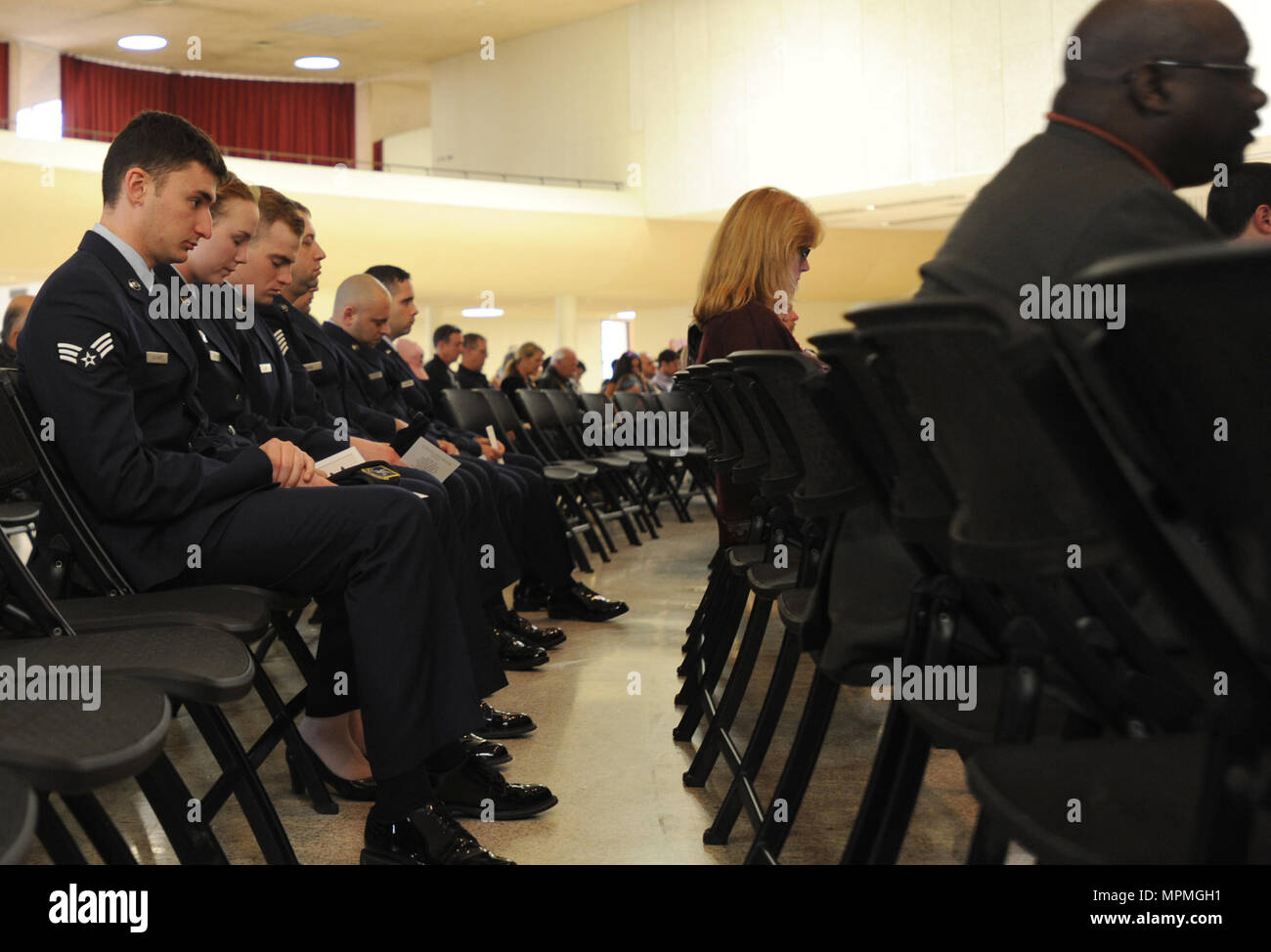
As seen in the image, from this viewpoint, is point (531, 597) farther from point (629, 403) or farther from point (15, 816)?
point (15, 816)

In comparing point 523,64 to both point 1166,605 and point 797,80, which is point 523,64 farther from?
point 1166,605

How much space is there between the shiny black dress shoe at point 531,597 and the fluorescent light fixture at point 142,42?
50.2 ft

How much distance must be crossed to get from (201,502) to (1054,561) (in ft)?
5.27

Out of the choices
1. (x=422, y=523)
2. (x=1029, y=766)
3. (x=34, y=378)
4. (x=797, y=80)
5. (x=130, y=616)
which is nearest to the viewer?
(x=1029, y=766)

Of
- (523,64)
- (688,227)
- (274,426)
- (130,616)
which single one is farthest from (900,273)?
(130,616)

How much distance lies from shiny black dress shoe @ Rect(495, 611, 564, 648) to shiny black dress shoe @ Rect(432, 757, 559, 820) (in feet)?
5.63

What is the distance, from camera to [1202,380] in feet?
2.58

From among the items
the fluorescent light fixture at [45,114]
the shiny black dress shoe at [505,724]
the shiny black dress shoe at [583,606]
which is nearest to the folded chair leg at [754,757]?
the shiny black dress shoe at [505,724]

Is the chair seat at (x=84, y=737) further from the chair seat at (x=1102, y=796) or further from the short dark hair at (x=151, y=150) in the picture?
the short dark hair at (x=151, y=150)

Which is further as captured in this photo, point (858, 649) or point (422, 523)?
point (422, 523)

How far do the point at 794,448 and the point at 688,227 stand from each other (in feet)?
52.8

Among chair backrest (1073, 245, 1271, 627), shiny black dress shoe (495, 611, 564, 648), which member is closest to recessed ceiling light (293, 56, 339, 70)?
shiny black dress shoe (495, 611, 564, 648)
